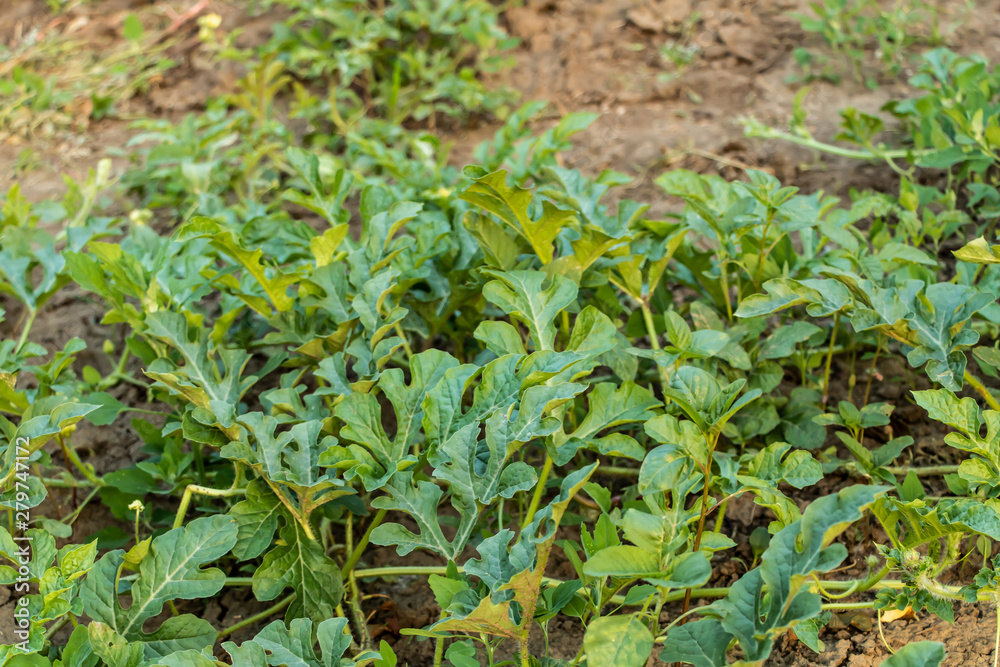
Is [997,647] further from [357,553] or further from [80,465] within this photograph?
[80,465]

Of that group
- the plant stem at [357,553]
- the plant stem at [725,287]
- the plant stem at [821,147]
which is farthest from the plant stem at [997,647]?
the plant stem at [821,147]

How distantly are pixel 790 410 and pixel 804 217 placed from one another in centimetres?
48

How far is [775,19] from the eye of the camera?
386cm

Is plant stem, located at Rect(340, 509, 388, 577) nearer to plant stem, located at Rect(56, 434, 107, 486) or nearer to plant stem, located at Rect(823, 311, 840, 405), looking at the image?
plant stem, located at Rect(56, 434, 107, 486)

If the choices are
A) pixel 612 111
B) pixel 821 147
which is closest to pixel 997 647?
pixel 821 147

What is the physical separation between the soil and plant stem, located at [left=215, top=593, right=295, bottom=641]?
6 centimetres

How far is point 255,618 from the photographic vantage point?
1854 mm

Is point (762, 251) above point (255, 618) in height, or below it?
above

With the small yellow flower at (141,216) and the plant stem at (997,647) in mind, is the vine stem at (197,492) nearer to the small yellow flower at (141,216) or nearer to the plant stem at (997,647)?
the plant stem at (997,647)

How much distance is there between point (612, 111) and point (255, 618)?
104 inches

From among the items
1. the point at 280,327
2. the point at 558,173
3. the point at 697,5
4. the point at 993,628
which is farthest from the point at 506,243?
the point at 697,5

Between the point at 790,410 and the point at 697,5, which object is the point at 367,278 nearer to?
the point at 790,410

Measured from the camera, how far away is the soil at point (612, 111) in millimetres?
2031

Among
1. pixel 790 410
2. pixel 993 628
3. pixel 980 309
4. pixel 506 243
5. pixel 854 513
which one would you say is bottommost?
pixel 993 628
